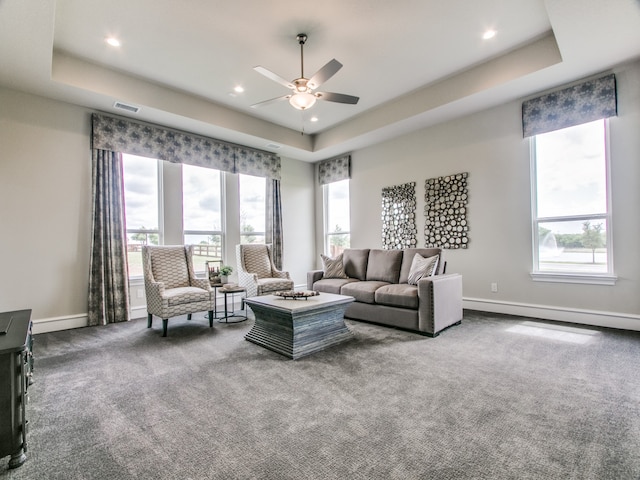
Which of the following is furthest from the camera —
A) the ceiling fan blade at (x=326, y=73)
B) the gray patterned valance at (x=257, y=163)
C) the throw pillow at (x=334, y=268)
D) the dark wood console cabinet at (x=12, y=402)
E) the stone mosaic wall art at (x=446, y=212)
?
the gray patterned valance at (x=257, y=163)

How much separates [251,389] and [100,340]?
7.71 feet

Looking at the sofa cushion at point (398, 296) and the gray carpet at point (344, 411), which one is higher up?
the sofa cushion at point (398, 296)

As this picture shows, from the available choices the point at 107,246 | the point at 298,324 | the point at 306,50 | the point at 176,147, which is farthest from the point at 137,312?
the point at 306,50

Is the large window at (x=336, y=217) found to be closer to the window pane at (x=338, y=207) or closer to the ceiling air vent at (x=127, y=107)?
the window pane at (x=338, y=207)

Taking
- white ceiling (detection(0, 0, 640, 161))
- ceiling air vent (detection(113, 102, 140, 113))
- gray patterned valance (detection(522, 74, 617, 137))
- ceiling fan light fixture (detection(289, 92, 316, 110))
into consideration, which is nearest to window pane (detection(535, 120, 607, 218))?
gray patterned valance (detection(522, 74, 617, 137))

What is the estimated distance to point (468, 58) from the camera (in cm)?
380

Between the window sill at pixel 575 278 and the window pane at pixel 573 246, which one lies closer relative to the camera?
the window sill at pixel 575 278

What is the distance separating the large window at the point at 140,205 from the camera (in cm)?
462

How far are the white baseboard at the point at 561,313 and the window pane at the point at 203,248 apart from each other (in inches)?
168

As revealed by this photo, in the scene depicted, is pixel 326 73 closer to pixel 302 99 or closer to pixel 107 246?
pixel 302 99

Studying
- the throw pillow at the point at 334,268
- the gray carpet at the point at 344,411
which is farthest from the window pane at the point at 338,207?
the gray carpet at the point at 344,411

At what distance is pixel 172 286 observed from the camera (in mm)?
4113

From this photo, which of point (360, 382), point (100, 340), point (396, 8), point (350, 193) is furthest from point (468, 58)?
point (100, 340)

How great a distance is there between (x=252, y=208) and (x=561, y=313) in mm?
5200
